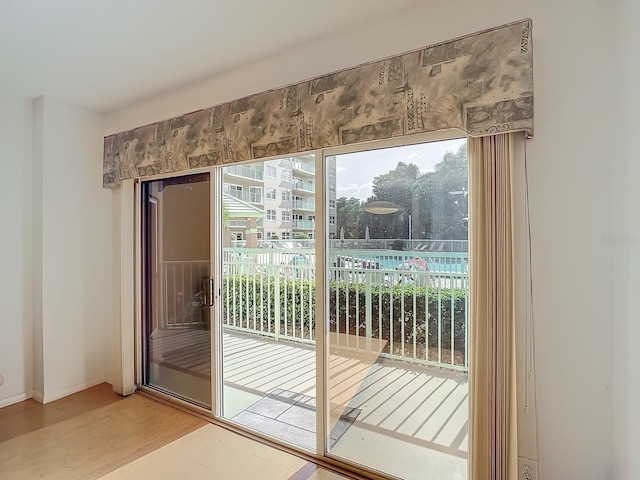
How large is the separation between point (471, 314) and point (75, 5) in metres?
2.71

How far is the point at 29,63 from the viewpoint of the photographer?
253cm

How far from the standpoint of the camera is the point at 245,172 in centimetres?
319

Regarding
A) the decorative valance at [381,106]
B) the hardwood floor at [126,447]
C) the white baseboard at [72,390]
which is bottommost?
the hardwood floor at [126,447]

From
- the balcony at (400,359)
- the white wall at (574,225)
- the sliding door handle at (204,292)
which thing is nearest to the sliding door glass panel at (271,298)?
the sliding door handle at (204,292)

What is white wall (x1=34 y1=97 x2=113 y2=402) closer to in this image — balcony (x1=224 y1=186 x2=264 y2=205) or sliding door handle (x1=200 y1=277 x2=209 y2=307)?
sliding door handle (x1=200 y1=277 x2=209 y2=307)

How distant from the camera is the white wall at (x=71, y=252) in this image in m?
3.16

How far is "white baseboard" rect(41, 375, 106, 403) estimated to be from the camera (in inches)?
125

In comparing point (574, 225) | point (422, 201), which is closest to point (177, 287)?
point (422, 201)

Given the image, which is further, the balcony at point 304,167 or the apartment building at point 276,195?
the apartment building at point 276,195

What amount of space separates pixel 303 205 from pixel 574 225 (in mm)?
1941

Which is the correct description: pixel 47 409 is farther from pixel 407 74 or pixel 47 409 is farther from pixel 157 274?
pixel 407 74

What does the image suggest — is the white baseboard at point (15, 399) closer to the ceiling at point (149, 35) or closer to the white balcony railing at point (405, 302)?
the ceiling at point (149, 35)

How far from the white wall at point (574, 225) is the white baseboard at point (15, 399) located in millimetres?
4095

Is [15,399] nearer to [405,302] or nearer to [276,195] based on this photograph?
[276,195]
